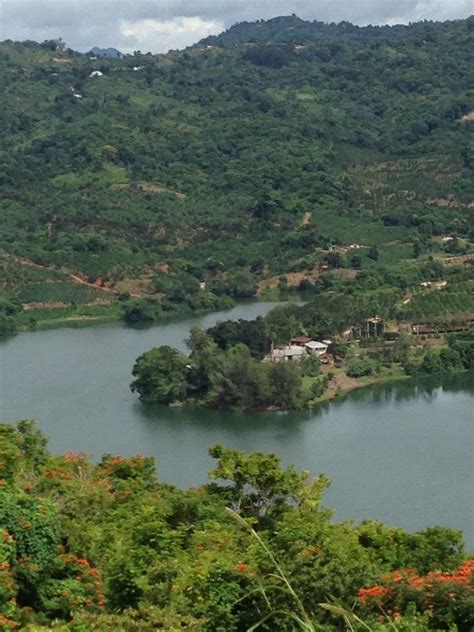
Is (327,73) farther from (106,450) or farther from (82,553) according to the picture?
(82,553)

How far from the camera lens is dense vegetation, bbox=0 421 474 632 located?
28.6 feet

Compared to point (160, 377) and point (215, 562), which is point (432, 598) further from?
point (160, 377)

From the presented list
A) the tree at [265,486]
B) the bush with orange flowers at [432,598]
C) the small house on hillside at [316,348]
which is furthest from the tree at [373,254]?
the bush with orange flowers at [432,598]

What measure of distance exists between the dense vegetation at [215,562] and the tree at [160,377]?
59.7 feet

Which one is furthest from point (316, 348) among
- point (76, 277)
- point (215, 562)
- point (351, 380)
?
point (215, 562)

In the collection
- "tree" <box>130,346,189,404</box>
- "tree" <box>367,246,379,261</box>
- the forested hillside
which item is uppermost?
the forested hillside

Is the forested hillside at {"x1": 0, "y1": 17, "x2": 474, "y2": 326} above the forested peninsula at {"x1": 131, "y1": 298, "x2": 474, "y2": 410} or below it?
above

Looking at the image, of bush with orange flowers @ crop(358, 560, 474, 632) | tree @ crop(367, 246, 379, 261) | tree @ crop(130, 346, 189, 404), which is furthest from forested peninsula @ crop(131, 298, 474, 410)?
bush with orange flowers @ crop(358, 560, 474, 632)

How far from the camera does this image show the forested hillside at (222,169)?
155 feet

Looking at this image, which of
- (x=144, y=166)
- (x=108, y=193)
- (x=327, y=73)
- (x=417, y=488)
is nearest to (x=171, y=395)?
(x=417, y=488)

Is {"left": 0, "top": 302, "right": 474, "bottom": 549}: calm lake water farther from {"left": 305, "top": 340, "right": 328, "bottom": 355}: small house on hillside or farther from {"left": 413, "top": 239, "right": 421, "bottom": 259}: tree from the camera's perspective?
{"left": 413, "top": 239, "right": 421, "bottom": 259}: tree

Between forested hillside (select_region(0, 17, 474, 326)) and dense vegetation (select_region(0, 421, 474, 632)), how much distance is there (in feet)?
101

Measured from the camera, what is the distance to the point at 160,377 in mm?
31188

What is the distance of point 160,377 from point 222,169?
30888mm
